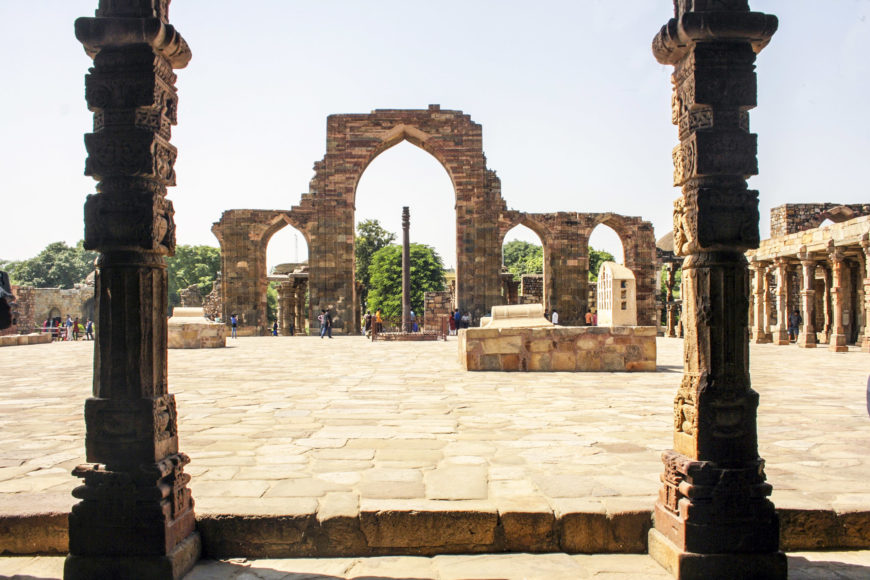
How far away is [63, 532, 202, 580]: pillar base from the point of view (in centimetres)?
243

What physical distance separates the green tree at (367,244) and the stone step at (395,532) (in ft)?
162

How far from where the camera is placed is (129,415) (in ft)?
8.41

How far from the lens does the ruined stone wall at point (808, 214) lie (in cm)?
2433

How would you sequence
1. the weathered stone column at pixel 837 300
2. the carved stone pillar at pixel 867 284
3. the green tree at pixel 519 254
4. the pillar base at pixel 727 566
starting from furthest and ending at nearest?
the green tree at pixel 519 254
the weathered stone column at pixel 837 300
the carved stone pillar at pixel 867 284
the pillar base at pixel 727 566

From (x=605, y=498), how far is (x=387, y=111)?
976 inches

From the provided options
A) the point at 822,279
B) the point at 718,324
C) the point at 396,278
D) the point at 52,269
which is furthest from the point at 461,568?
the point at 52,269

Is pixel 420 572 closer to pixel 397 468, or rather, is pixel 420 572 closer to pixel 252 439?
pixel 397 468

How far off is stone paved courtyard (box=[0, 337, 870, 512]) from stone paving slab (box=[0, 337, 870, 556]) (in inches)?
0.7

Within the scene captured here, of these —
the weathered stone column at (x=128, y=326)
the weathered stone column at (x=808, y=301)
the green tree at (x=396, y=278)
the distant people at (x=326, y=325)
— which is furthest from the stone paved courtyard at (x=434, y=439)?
the green tree at (x=396, y=278)

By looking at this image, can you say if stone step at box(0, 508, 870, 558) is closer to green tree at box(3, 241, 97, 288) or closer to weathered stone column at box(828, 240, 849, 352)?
weathered stone column at box(828, 240, 849, 352)

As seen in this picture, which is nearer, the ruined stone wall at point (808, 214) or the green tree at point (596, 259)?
the ruined stone wall at point (808, 214)

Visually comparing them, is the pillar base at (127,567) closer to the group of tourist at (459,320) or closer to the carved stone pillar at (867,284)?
the carved stone pillar at (867,284)

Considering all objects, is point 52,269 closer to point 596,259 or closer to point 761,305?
point 596,259

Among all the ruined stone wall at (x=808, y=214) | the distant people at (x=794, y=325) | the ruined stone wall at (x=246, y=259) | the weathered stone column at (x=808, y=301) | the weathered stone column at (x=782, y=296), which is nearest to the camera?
the weathered stone column at (x=808, y=301)
